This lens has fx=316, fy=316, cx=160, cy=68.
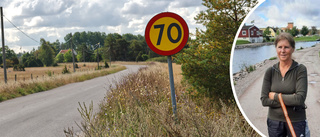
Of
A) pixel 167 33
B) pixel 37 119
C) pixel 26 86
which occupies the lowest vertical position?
pixel 37 119

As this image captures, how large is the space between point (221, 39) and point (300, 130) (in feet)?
13.1

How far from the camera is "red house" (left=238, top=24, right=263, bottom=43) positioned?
98.5 inches

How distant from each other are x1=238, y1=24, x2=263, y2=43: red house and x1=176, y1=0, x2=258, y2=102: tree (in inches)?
126

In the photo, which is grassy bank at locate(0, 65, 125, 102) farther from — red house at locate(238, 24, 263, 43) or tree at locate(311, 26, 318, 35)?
tree at locate(311, 26, 318, 35)

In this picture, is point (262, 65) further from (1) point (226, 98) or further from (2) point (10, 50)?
(2) point (10, 50)

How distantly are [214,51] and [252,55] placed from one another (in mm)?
3869

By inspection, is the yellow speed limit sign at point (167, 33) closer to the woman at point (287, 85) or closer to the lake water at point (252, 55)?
the lake water at point (252, 55)

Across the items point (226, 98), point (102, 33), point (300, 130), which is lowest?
point (226, 98)

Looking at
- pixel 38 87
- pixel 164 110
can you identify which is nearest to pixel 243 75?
pixel 164 110

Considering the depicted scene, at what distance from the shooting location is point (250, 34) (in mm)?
2568

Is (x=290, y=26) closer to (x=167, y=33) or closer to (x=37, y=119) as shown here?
(x=167, y=33)

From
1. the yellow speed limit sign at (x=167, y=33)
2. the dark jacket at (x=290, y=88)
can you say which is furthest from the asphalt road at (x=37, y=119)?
the dark jacket at (x=290, y=88)

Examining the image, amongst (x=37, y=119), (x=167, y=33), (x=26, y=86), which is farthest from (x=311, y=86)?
(x=26, y=86)

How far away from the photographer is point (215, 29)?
6.11 m
